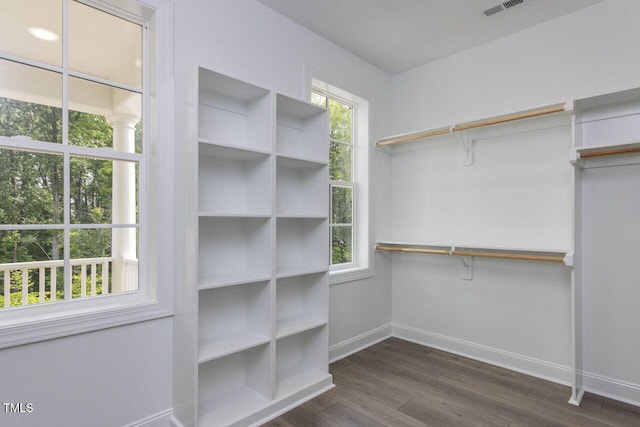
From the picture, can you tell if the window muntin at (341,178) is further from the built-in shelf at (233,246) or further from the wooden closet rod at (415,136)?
the built-in shelf at (233,246)

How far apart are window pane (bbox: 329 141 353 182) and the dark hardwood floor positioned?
1.69 meters

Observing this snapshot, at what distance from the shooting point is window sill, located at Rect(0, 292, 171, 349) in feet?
5.09

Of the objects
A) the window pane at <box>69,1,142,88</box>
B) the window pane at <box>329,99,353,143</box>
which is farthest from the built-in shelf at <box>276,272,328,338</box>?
the window pane at <box>69,1,142,88</box>

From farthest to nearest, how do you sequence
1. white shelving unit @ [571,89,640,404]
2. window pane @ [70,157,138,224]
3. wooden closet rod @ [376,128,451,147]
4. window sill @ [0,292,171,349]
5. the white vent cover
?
wooden closet rod @ [376,128,451,147]
the white vent cover
white shelving unit @ [571,89,640,404]
window pane @ [70,157,138,224]
window sill @ [0,292,171,349]

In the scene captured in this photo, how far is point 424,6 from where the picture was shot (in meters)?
2.51

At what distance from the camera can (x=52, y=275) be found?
1759mm

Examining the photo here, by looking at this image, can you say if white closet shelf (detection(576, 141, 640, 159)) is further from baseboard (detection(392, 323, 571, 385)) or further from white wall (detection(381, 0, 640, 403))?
baseboard (detection(392, 323, 571, 385))

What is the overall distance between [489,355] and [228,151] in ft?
8.92

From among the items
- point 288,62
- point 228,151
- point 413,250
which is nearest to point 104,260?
point 228,151

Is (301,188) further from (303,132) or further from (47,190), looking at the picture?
(47,190)

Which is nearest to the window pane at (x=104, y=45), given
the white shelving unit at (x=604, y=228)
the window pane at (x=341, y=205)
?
the window pane at (x=341, y=205)

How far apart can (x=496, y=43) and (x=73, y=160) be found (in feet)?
10.7

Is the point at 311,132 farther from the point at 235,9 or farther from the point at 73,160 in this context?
the point at 73,160

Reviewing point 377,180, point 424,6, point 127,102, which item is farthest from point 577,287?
point 127,102
